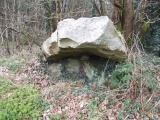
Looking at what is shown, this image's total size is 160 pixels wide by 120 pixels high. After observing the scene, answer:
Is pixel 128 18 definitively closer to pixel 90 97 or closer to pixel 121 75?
pixel 121 75

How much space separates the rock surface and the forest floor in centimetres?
65

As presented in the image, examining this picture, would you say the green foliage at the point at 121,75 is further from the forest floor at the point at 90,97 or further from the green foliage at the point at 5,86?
the green foliage at the point at 5,86

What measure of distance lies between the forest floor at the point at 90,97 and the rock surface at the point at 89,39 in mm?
648

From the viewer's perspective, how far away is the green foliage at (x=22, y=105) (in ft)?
13.1

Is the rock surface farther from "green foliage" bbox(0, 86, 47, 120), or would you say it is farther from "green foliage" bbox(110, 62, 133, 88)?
"green foliage" bbox(0, 86, 47, 120)

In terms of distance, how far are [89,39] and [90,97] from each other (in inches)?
50.3

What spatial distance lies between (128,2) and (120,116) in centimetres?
407

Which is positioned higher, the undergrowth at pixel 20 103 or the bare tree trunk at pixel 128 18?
the bare tree trunk at pixel 128 18

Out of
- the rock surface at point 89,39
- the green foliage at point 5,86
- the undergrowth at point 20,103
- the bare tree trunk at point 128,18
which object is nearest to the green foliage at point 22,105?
the undergrowth at point 20,103

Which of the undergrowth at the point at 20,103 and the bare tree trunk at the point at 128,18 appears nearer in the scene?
the undergrowth at the point at 20,103

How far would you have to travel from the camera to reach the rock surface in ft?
13.3

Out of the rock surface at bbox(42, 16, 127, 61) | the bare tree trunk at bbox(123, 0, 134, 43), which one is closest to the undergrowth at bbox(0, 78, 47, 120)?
the rock surface at bbox(42, 16, 127, 61)

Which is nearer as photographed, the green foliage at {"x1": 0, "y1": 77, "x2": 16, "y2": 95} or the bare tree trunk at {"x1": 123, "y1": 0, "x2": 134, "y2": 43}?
the green foliage at {"x1": 0, "y1": 77, "x2": 16, "y2": 95}

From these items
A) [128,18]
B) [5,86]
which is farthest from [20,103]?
[128,18]
